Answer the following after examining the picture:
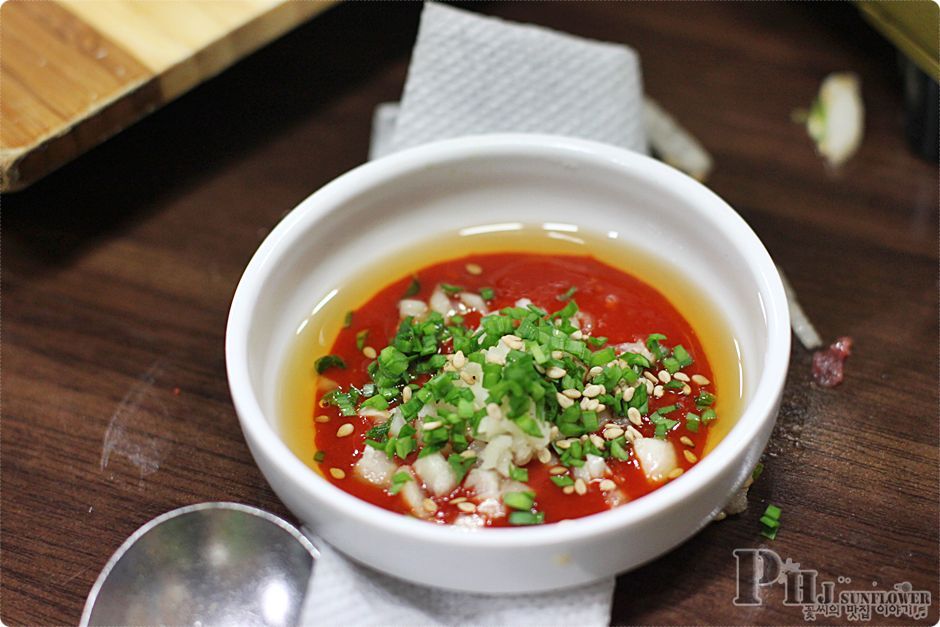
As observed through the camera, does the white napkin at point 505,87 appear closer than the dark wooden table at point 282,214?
No

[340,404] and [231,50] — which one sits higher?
[231,50]

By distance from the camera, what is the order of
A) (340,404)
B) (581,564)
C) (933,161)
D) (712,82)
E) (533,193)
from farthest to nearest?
(712,82), (933,161), (533,193), (340,404), (581,564)

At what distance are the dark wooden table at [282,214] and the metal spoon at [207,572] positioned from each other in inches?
2.9

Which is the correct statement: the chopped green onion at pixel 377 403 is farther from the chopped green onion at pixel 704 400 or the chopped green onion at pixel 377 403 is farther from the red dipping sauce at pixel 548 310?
the chopped green onion at pixel 704 400

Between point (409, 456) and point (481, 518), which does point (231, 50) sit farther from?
point (481, 518)

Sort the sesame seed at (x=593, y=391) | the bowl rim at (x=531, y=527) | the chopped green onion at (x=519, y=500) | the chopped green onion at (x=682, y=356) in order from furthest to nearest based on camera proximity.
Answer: the chopped green onion at (x=682, y=356) < the sesame seed at (x=593, y=391) < the chopped green onion at (x=519, y=500) < the bowl rim at (x=531, y=527)

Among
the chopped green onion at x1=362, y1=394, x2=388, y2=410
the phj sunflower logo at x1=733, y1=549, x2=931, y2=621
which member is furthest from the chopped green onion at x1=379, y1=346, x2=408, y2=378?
the phj sunflower logo at x1=733, y1=549, x2=931, y2=621

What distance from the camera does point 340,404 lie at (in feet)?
5.39

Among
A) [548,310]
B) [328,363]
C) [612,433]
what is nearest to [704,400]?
[612,433]

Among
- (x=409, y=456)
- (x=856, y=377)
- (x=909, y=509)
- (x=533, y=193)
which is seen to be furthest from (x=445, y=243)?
(x=909, y=509)

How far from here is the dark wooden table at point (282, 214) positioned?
1624 millimetres

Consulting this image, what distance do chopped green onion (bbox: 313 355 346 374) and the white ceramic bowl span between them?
0.24 feet

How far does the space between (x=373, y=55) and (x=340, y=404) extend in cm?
132

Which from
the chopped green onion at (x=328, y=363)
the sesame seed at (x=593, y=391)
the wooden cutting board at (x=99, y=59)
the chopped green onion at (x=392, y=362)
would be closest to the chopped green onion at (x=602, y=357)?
the sesame seed at (x=593, y=391)
